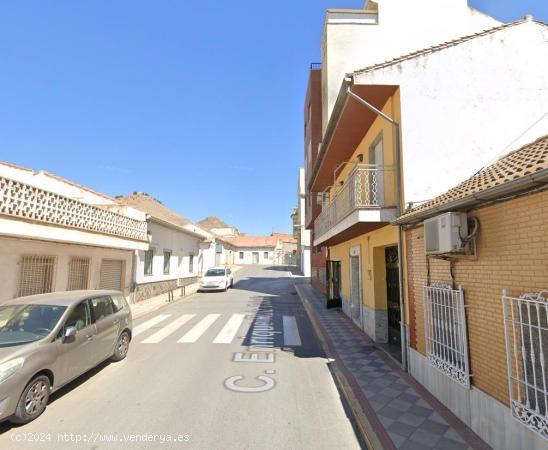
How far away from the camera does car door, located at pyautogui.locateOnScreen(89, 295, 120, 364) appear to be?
652 cm

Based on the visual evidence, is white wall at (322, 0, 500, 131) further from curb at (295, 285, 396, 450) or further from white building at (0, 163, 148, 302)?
white building at (0, 163, 148, 302)

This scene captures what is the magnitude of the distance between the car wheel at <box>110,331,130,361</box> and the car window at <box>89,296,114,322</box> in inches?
31.1

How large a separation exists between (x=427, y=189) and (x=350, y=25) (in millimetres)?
9646

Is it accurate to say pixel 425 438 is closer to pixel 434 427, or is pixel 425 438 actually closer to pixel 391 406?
pixel 434 427

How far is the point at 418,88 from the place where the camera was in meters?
6.88

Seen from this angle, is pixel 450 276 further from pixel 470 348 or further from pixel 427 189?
pixel 427 189

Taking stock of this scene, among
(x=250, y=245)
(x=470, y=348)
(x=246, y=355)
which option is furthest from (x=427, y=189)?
(x=250, y=245)

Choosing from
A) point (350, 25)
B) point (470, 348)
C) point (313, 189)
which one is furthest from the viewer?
point (313, 189)

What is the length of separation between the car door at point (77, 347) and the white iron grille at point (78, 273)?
7131 millimetres

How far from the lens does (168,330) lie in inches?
433

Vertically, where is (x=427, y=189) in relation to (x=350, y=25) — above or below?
below

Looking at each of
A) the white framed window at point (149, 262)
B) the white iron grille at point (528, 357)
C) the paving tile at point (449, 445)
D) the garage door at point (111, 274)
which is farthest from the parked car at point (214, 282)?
the white iron grille at point (528, 357)

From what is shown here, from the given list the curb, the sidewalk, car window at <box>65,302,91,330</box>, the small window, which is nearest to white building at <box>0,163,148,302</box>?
car window at <box>65,302,91,330</box>

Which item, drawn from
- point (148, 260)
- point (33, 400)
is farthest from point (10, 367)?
point (148, 260)
